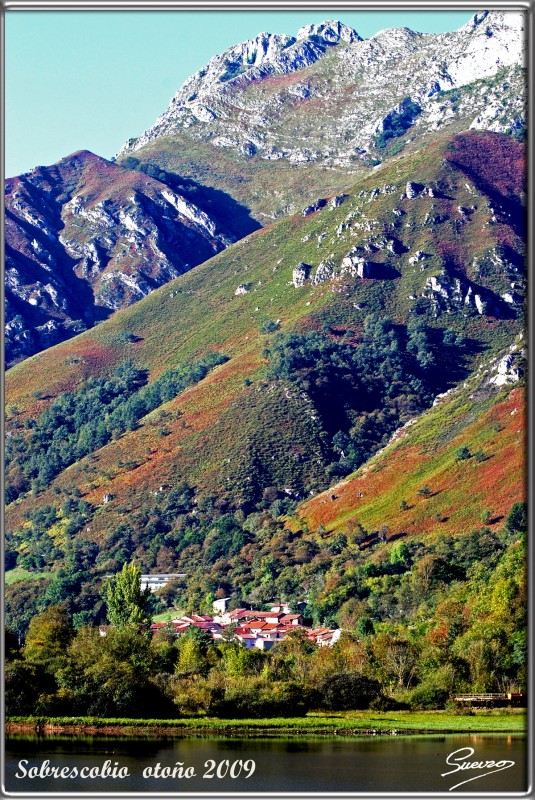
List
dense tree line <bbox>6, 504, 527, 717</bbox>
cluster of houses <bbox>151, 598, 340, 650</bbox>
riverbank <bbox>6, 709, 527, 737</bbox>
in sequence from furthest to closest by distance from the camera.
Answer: cluster of houses <bbox>151, 598, 340, 650</bbox>
dense tree line <bbox>6, 504, 527, 717</bbox>
riverbank <bbox>6, 709, 527, 737</bbox>

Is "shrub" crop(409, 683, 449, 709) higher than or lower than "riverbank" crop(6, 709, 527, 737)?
higher

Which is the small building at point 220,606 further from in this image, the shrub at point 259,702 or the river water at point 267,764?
the river water at point 267,764

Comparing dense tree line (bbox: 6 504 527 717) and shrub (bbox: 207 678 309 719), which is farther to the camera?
shrub (bbox: 207 678 309 719)

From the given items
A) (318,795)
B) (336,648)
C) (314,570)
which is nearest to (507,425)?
(314,570)

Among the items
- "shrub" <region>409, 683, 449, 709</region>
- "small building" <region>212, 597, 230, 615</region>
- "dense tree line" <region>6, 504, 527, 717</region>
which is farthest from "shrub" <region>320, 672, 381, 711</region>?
"small building" <region>212, 597, 230, 615</region>

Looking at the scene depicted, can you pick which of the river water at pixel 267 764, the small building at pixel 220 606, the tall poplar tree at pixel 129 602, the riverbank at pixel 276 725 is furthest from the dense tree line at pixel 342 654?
the small building at pixel 220 606

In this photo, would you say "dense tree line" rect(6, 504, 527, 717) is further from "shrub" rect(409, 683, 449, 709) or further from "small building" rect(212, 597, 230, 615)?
"small building" rect(212, 597, 230, 615)

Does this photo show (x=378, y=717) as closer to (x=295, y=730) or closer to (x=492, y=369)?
(x=295, y=730)
